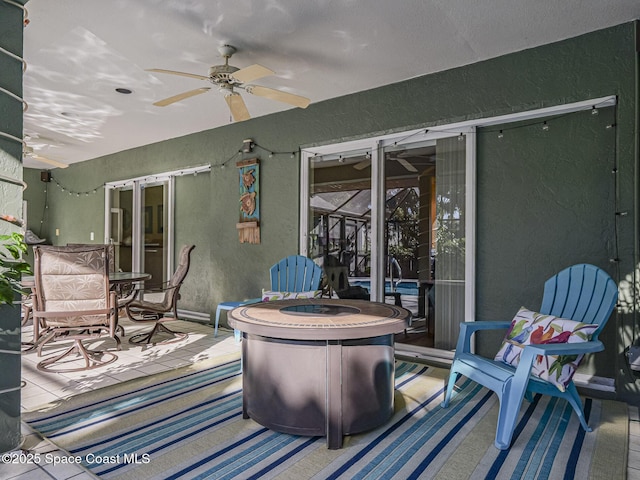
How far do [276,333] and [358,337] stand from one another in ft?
1.41

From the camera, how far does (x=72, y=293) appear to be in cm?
353

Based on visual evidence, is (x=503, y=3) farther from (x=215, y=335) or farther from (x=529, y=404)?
(x=215, y=335)

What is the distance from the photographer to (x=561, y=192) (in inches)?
126

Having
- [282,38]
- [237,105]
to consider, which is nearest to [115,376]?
[237,105]

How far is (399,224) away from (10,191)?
3024mm

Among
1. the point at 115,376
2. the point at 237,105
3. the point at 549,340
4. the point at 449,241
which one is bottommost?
the point at 115,376

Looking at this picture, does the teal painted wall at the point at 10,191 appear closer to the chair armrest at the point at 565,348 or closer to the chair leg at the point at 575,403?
the chair armrest at the point at 565,348

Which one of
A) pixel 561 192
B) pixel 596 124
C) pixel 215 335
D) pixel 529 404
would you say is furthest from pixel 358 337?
pixel 215 335

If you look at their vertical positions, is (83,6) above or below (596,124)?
above

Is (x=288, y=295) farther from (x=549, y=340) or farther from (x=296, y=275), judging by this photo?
(x=549, y=340)

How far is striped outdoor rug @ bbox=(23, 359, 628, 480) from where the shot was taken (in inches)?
80.0

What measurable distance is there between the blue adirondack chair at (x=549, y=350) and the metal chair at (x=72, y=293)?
285 centimetres

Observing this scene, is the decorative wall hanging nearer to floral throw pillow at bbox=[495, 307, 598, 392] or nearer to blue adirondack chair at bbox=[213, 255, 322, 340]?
blue adirondack chair at bbox=[213, 255, 322, 340]

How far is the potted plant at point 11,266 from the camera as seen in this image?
203 cm
